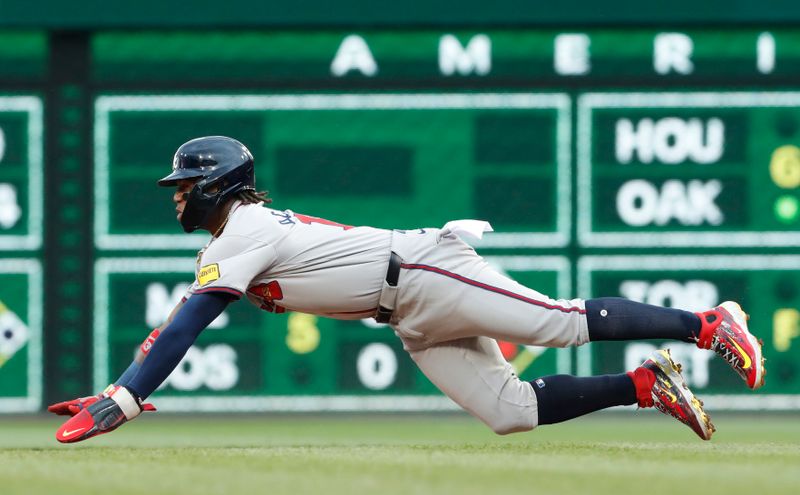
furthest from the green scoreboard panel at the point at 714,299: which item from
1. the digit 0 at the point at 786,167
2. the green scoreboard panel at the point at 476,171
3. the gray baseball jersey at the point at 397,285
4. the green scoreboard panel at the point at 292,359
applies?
the gray baseball jersey at the point at 397,285

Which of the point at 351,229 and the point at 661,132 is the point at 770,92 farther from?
the point at 351,229

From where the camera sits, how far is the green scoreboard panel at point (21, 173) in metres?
8.41

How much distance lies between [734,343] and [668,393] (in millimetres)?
317

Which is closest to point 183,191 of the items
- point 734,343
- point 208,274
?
point 208,274

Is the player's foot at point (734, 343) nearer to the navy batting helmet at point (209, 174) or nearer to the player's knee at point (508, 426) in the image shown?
the player's knee at point (508, 426)

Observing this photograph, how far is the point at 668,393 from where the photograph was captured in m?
5.68

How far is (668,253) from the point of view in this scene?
328 inches

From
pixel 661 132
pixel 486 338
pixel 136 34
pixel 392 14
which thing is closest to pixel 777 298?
pixel 661 132

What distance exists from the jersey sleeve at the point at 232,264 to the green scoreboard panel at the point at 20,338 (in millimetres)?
3335

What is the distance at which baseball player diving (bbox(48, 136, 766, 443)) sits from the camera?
17.5ft

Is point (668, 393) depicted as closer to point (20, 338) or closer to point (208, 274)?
point (208, 274)

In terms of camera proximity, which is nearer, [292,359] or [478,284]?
[478,284]

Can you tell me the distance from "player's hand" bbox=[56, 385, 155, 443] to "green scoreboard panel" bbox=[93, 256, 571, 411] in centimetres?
320

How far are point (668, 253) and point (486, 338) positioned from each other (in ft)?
Answer: 9.18
